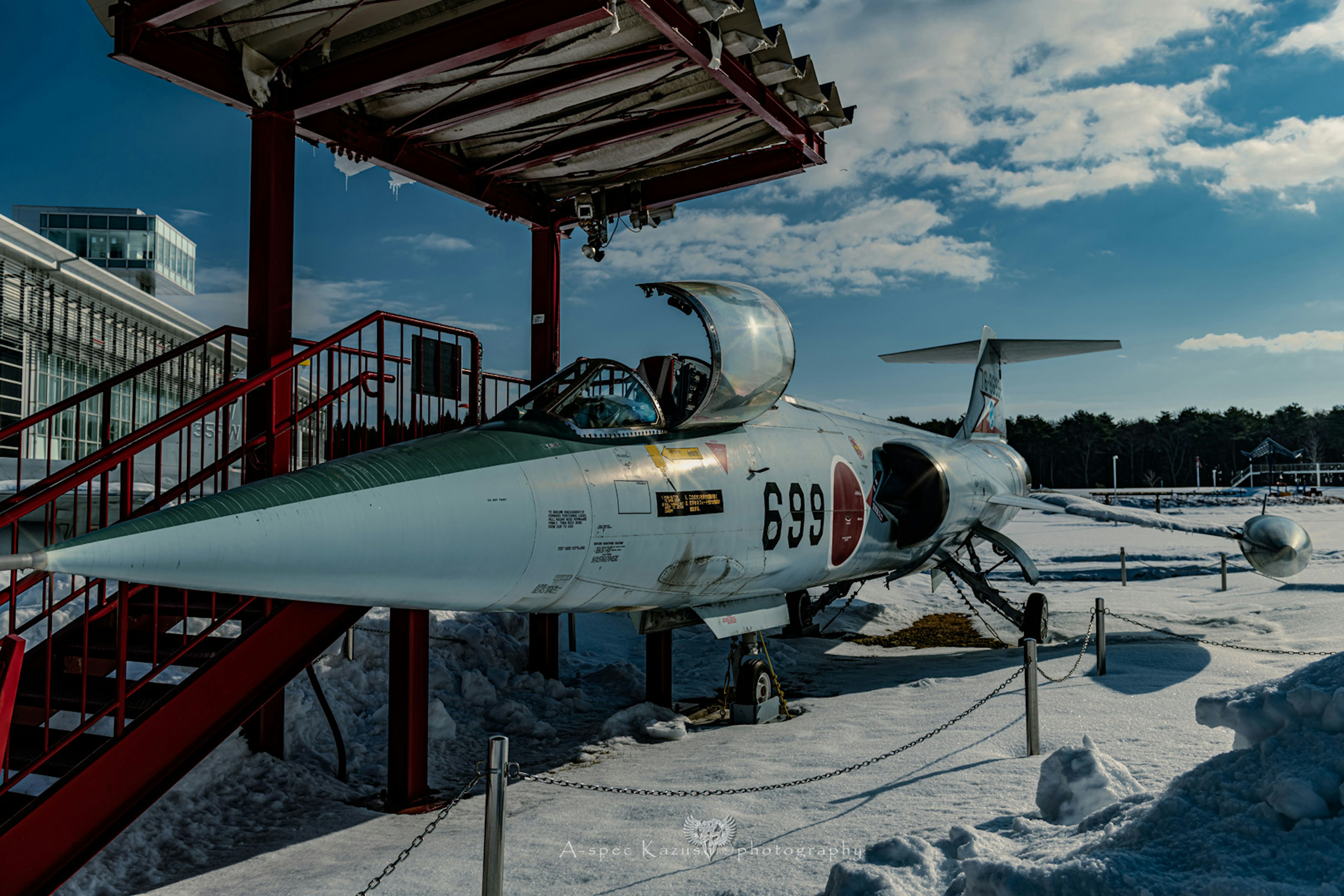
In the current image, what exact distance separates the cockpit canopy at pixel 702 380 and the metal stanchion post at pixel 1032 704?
8.86 ft

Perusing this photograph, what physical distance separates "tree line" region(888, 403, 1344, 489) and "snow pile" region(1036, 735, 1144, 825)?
91.0m

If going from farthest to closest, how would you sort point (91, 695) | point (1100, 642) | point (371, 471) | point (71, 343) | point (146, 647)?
point (71, 343) < point (1100, 642) < point (146, 647) < point (91, 695) < point (371, 471)

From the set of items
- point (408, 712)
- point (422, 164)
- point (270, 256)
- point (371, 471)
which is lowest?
point (408, 712)

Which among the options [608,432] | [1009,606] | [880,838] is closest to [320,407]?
[608,432]

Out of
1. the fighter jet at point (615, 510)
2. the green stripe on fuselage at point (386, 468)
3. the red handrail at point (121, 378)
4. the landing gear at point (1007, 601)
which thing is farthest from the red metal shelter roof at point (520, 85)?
the landing gear at point (1007, 601)

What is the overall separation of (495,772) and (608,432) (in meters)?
2.31

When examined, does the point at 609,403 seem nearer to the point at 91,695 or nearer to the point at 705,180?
the point at 91,695

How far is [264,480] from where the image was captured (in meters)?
3.61

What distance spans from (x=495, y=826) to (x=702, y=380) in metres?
4.10

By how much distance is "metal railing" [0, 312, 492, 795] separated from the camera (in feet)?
13.7

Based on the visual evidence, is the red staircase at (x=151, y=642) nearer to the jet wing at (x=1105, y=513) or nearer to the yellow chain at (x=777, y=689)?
→ the yellow chain at (x=777, y=689)

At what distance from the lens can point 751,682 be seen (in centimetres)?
743

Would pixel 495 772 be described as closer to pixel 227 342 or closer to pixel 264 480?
pixel 264 480

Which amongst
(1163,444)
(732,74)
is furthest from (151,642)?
(1163,444)
